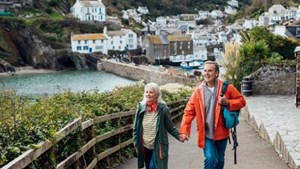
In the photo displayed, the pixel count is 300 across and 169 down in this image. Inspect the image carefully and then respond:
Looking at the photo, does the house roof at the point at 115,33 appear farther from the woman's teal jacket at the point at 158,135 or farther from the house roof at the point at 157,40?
the woman's teal jacket at the point at 158,135

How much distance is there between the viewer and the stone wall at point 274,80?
22.3 m

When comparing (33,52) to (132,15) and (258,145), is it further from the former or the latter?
(258,145)

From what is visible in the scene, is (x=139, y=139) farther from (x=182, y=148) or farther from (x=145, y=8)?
(x=145, y=8)

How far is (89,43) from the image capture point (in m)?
104

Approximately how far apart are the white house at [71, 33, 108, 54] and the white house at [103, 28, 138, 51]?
7.02 feet

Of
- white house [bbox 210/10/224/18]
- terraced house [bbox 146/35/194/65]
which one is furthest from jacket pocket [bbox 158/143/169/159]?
white house [bbox 210/10/224/18]

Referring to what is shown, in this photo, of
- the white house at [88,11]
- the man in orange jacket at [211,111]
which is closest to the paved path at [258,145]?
the man in orange jacket at [211,111]

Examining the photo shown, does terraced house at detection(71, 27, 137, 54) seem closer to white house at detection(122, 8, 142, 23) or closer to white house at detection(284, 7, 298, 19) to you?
white house at detection(284, 7, 298, 19)

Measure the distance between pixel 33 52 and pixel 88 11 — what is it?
104 feet

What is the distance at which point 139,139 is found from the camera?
6273mm

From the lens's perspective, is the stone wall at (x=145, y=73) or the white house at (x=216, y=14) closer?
the stone wall at (x=145, y=73)

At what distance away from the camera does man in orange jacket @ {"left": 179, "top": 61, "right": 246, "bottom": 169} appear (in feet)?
20.6

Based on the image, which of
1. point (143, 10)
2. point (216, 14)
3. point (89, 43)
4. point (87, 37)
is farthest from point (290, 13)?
point (216, 14)

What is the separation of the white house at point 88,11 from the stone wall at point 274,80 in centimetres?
10549
